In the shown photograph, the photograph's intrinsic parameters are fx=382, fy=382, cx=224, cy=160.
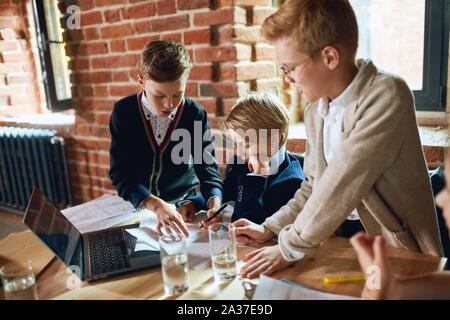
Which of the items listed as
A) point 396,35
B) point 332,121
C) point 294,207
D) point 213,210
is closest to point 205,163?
point 213,210

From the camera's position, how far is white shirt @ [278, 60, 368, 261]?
94 centimetres

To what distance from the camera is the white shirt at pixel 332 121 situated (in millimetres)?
942

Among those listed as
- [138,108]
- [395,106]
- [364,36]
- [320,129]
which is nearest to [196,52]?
[138,108]

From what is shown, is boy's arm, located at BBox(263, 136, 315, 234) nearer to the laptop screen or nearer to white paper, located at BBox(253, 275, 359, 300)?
white paper, located at BBox(253, 275, 359, 300)

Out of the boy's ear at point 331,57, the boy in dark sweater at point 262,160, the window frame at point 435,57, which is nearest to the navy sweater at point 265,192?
the boy in dark sweater at point 262,160

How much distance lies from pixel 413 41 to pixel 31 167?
2.68 metres

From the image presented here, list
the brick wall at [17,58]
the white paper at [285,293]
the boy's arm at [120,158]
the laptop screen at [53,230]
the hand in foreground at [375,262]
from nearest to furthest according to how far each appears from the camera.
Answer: the hand in foreground at [375,262]
the white paper at [285,293]
the laptop screen at [53,230]
the boy's arm at [120,158]
the brick wall at [17,58]

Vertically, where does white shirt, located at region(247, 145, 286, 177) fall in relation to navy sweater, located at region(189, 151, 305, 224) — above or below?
above

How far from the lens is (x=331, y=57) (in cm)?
92

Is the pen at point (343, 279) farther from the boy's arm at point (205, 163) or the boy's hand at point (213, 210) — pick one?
the boy's arm at point (205, 163)

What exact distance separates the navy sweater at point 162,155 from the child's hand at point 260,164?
0.25 meters

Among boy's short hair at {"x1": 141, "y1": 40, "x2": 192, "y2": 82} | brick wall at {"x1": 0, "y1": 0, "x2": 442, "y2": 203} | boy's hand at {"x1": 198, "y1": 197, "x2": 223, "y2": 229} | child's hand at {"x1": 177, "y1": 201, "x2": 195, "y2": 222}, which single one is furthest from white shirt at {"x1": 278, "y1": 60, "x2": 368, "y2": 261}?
brick wall at {"x1": 0, "y1": 0, "x2": 442, "y2": 203}

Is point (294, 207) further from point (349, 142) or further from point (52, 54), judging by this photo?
point (52, 54)

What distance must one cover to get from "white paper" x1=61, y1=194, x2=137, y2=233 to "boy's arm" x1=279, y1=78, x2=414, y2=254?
2.27 ft
